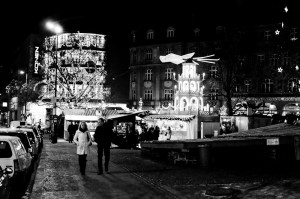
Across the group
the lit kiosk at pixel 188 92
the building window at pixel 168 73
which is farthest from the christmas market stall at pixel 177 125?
the building window at pixel 168 73

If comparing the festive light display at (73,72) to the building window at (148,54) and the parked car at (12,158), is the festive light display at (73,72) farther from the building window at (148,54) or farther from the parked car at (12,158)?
the parked car at (12,158)

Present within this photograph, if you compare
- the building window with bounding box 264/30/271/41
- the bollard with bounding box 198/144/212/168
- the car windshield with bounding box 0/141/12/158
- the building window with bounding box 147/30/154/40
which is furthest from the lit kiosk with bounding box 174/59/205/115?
the building window with bounding box 147/30/154/40

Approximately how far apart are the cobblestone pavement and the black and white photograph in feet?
0.11

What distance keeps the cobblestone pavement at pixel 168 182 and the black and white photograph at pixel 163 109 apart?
0.11ft

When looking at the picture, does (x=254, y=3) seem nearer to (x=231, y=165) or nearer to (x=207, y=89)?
(x=207, y=89)

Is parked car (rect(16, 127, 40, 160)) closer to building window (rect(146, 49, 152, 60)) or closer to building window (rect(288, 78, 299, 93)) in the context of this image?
building window (rect(288, 78, 299, 93))

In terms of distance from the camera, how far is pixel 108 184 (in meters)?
12.8

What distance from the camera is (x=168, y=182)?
13148 mm

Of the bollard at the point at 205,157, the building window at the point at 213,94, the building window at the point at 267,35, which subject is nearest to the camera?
the bollard at the point at 205,157

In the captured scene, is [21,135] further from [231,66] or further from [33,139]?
[231,66]

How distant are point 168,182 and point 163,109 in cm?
2587

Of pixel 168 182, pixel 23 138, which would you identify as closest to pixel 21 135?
pixel 23 138

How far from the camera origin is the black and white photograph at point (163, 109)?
1277 centimetres

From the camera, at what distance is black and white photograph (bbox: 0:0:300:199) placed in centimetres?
1277
